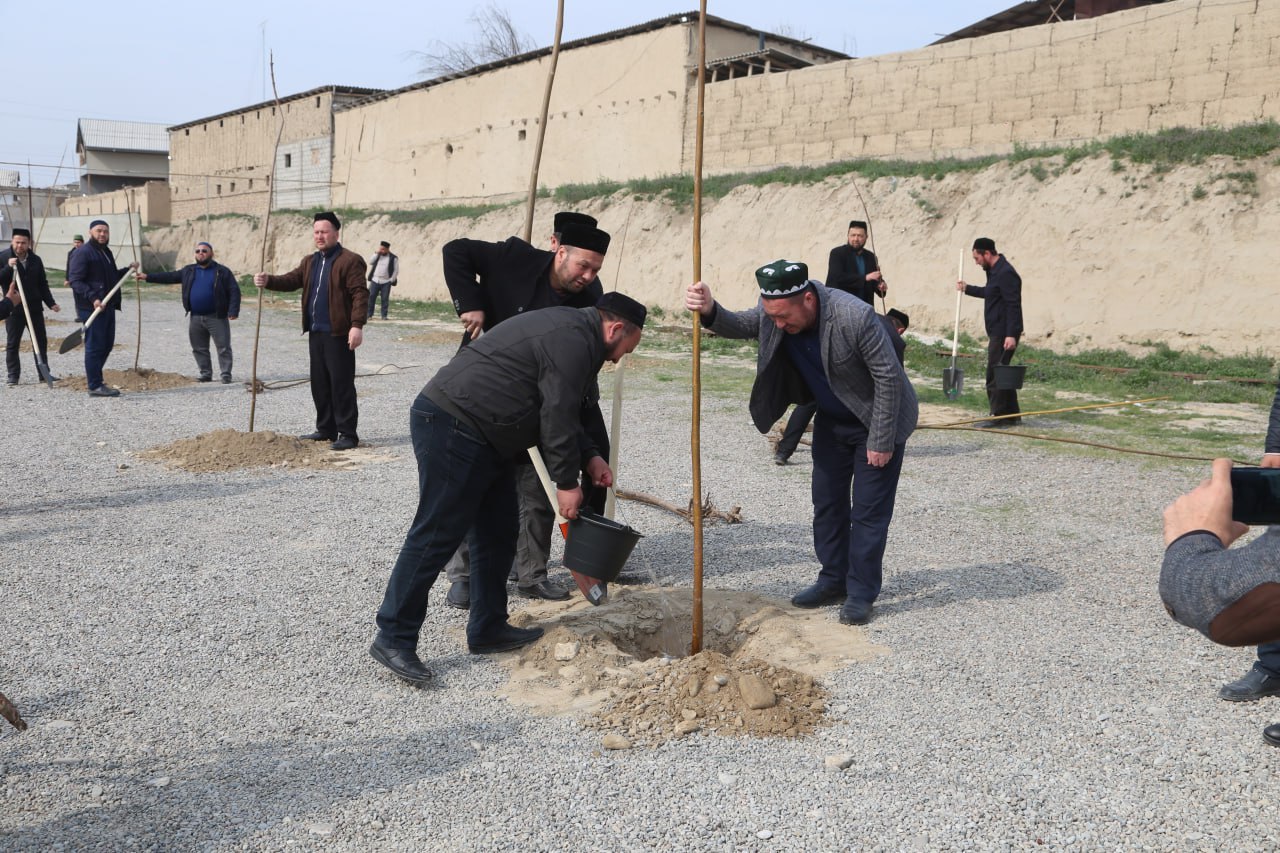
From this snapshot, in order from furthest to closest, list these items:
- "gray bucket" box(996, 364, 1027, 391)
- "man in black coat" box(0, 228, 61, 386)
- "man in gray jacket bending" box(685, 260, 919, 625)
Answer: "man in black coat" box(0, 228, 61, 386), "gray bucket" box(996, 364, 1027, 391), "man in gray jacket bending" box(685, 260, 919, 625)

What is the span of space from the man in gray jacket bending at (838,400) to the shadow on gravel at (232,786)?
81.4 inches

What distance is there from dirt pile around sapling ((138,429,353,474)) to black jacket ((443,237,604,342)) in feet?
11.7

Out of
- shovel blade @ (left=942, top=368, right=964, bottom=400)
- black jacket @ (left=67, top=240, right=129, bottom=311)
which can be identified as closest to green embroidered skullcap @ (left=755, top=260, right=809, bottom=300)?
shovel blade @ (left=942, top=368, right=964, bottom=400)

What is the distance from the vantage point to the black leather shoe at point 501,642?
4508 mm

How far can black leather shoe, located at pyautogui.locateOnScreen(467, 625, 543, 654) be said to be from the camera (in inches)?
177

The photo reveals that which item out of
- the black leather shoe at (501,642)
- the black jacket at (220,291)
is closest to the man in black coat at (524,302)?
the black leather shoe at (501,642)

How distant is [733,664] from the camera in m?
4.17

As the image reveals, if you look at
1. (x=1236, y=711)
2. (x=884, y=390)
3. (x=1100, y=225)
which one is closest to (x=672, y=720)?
(x=884, y=390)

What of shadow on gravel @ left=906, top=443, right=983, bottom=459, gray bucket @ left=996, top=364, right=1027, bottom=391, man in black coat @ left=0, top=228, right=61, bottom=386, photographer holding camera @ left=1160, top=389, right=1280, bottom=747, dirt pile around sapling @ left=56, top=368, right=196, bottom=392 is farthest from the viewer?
dirt pile around sapling @ left=56, top=368, right=196, bottom=392

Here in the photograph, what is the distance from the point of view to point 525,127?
3020 cm

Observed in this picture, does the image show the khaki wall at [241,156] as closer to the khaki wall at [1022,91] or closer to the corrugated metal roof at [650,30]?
the corrugated metal roof at [650,30]

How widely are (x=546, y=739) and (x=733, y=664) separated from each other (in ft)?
2.88

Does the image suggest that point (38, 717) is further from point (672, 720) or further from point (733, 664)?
point (733, 664)

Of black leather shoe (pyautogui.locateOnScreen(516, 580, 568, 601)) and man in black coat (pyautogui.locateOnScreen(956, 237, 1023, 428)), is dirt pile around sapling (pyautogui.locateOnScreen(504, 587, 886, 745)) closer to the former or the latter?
black leather shoe (pyautogui.locateOnScreen(516, 580, 568, 601))
